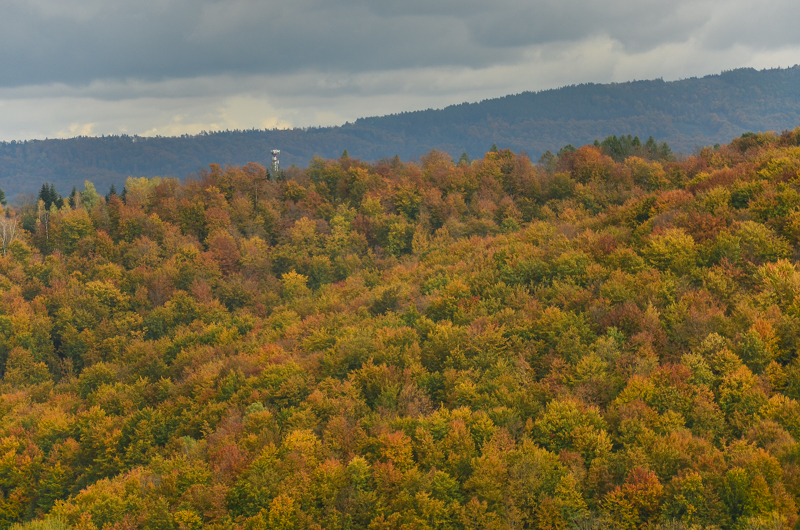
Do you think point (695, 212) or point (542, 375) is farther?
point (695, 212)

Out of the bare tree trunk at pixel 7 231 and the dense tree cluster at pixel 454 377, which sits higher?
the bare tree trunk at pixel 7 231

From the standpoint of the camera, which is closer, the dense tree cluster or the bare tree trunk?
the dense tree cluster

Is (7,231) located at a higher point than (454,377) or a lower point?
higher

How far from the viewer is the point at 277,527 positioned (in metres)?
36.9

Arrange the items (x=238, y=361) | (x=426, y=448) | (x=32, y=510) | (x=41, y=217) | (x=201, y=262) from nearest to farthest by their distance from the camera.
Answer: (x=426, y=448) → (x=32, y=510) → (x=238, y=361) → (x=201, y=262) → (x=41, y=217)

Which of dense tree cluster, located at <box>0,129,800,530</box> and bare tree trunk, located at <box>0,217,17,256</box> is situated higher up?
bare tree trunk, located at <box>0,217,17,256</box>

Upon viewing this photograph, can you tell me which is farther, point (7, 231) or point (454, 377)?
point (7, 231)

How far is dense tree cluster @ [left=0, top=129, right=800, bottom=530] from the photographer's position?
35.4m

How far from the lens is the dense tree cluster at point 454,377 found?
35.4 meters

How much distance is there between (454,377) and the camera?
49969 mm

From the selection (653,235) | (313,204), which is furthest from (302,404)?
(313,204)

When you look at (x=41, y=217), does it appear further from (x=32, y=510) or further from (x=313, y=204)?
(x=32, y=510)

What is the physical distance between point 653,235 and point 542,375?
18917 mm

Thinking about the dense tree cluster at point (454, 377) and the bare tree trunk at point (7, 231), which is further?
the bare tree trunk at point (7, 231)
